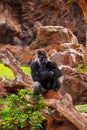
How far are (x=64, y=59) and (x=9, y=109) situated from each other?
11276 mm

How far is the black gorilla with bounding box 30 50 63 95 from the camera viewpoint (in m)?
7.21

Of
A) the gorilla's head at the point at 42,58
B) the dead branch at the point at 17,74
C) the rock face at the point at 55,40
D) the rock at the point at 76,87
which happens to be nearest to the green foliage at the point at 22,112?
the gorilla's head at the point at 42,58

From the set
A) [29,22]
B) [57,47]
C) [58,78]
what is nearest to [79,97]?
[58,78]

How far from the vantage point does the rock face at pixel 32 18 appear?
2591 centimetres

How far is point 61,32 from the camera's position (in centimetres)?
2088

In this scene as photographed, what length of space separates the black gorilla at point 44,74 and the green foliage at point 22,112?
1094 millimetres

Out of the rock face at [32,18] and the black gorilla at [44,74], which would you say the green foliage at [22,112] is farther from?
the rock face at [32,18]

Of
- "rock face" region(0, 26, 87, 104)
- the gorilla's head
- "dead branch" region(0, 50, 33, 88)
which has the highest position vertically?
the gorilla's head

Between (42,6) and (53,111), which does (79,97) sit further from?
(42,6)

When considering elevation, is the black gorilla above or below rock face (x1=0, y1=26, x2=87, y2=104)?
above

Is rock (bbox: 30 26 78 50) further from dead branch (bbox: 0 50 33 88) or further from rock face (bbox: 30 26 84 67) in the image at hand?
dead branch (bbox: 0 50 33 88)

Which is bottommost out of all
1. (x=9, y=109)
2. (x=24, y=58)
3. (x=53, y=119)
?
(x=24, y=58)

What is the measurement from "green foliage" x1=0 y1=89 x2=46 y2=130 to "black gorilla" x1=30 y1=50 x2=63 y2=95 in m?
1.09

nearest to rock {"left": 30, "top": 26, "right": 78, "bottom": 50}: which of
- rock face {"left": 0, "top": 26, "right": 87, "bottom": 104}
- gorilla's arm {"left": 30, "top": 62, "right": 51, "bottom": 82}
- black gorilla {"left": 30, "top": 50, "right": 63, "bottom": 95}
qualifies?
rock face {"left": 0, "top": 26, "right": 87, "bottom": 104}
